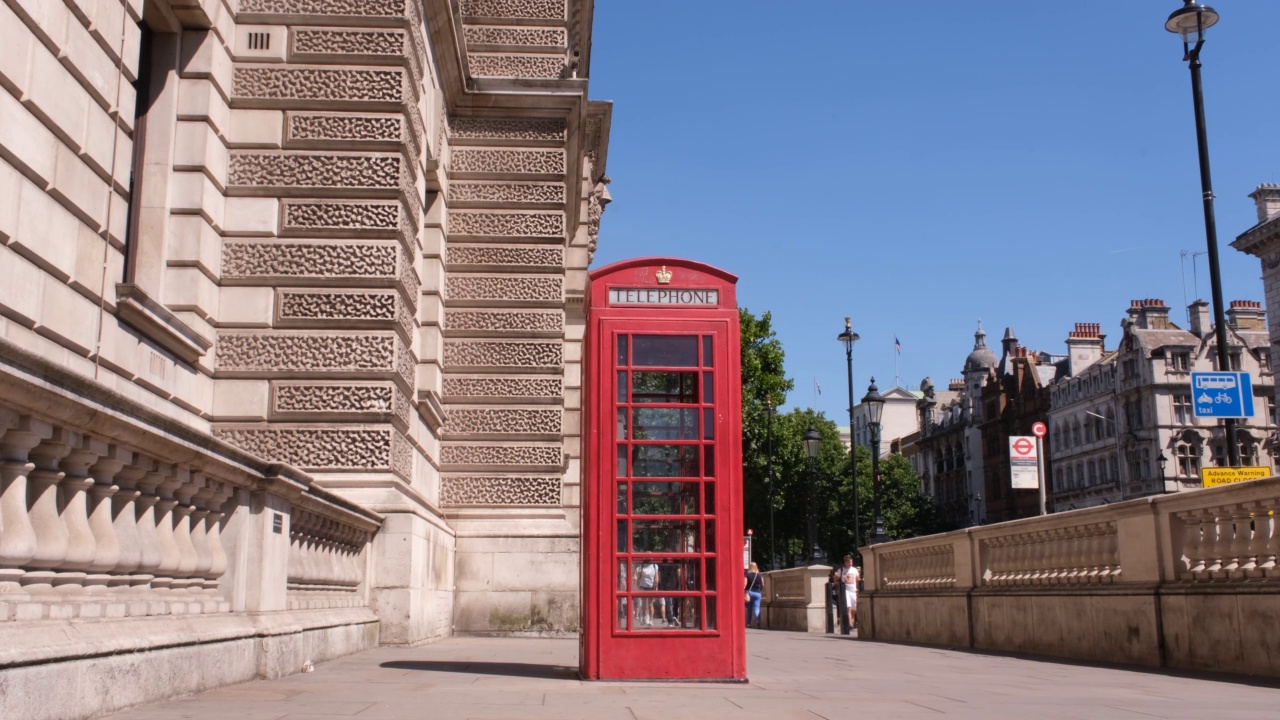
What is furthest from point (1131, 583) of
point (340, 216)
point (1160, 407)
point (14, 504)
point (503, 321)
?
point (1160, 407)

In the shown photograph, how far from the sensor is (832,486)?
250 feet

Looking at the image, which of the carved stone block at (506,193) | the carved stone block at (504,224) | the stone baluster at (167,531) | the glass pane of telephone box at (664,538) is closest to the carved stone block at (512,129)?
the carved stone block at (506,193)

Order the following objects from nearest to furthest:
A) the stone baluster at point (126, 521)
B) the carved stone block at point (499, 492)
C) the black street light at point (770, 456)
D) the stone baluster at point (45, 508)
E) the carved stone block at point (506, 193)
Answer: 1. the stone baluster at point (45, 508)
2. the stone baluster at point (126, 521)
3. the carved stone block at point (499, 492)
4. the carved stone block at point (506, 193)
5. the black street light at point (770, 456)

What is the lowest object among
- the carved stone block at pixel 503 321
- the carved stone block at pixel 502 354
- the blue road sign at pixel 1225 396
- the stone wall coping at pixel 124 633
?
the stone wall coping at pixel 124 633

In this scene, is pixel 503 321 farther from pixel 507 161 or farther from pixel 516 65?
pixel 516 65

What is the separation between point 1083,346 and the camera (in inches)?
3310

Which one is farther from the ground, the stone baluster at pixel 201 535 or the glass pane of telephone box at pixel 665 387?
the glass pane of telephone box at pixel 665 387

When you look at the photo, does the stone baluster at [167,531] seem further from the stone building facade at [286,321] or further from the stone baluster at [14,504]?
the stone baluster at [14,504]

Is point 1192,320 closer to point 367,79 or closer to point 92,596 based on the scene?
point 367,79

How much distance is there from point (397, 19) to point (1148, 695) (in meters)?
9.40

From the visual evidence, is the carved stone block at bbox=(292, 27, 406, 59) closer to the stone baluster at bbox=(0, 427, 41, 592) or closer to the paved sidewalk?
the paved sidewalk

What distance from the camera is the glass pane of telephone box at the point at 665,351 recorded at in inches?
356

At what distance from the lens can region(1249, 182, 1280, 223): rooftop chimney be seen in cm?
5704

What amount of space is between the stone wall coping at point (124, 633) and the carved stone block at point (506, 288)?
8.42 metres
